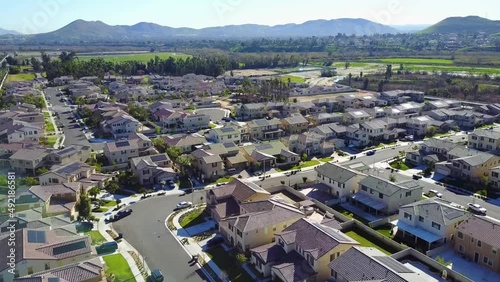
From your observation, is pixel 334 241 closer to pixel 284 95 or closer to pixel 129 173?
pixel 129 173

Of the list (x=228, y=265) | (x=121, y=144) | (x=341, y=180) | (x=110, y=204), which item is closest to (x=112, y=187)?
(x=110, y=204)

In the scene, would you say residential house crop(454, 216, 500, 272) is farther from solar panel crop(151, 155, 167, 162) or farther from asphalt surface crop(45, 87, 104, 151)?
asphalt surface crop(45, 87, 104, 151)

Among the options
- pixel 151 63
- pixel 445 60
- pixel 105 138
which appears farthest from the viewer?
pixel 445 60

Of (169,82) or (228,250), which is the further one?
(169,82)

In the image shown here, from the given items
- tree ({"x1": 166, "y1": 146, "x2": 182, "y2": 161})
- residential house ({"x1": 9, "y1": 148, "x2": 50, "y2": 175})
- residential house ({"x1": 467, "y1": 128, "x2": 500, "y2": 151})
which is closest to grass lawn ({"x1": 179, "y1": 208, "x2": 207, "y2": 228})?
tree ({"x1": 166, "y1": 146, "x2": 182, "y2": 161})

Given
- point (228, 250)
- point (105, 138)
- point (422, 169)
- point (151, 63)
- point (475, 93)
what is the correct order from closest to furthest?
point (228, 250), point (422, 169), point (105, 138), point (475, 93), point (151, 63)

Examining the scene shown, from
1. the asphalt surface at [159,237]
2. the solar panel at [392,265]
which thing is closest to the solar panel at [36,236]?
the asphalt surface at [159,237]

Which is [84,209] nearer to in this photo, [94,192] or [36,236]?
[94,192]

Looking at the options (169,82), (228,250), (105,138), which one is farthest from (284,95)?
(228,250)

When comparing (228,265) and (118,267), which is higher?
(118,267)
